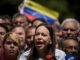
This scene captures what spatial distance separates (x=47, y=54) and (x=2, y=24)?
7.19 feet

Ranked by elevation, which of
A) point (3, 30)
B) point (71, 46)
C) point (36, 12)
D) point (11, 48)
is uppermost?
point (36, 12)

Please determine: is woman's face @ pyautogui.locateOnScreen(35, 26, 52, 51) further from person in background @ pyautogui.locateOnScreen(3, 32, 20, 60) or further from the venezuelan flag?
the venezuelan flag

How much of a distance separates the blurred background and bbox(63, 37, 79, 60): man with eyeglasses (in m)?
11.3

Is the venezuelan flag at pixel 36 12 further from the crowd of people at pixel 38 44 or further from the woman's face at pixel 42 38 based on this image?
the woman's face at pixel 42 38

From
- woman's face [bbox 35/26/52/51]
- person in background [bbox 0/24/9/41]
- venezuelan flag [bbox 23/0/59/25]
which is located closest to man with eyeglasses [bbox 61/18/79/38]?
person in background [bbox 0/24/9/41]

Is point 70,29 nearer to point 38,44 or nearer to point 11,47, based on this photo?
point 38,44

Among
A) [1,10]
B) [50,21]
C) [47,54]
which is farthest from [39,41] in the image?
[1,10]

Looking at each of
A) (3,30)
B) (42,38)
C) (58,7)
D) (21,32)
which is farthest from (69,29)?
(58,7)

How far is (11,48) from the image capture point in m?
10.5

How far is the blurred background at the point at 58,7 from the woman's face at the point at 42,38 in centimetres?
1230

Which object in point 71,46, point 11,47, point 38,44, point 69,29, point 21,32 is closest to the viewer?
point 11,47

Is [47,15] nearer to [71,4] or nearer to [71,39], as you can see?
[71,39]

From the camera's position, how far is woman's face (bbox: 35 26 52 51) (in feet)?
35.2

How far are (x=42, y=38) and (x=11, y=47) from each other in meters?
0.69
